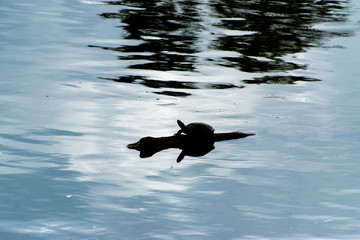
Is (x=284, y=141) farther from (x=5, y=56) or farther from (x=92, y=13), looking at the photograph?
(x=92, y=13)

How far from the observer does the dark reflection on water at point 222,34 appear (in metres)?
9.88

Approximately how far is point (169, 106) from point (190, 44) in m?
3.71

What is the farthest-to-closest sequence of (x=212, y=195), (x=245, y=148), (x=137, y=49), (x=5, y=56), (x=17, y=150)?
1. (x=137, y=49)
2. (x=5, y=56)
3. (x=245, y=148)
4. (x=17, y=150)
5. (x=212, y=195)

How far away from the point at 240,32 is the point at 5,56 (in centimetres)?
494

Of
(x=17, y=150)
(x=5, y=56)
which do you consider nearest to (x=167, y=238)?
(x=17, y=150)

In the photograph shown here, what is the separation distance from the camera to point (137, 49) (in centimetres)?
1063

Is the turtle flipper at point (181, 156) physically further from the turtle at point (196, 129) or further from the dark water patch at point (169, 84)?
the dark water patch at point (169, 84)

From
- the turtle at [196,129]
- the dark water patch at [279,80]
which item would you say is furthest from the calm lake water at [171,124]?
the turtle at [196,129]

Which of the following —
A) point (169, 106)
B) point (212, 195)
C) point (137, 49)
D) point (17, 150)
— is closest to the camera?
point (212, 195)

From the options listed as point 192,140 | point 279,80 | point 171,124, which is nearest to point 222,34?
point 279,80

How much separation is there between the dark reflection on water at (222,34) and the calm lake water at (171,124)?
0.05 m

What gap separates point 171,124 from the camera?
7.15m

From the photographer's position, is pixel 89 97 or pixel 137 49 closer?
A: pixel 89 97

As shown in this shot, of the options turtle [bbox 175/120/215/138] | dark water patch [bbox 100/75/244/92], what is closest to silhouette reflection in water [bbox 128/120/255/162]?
turtle [bbox 175/120/215/138]
